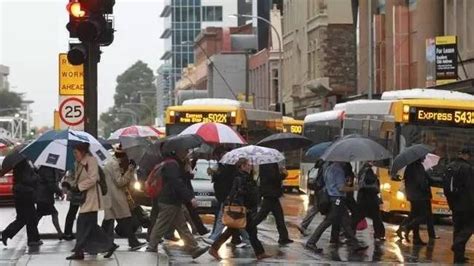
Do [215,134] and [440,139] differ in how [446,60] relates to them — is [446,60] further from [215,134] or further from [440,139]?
[215,134]

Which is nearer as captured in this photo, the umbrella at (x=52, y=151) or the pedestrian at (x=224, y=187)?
the umbrella at (x=52, y=151)

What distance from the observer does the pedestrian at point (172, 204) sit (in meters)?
16.0

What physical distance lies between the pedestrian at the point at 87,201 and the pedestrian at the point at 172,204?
42.9 inches

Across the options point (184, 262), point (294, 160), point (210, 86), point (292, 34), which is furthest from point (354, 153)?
point (210, 86)

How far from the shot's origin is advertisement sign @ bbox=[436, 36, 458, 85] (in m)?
42.2

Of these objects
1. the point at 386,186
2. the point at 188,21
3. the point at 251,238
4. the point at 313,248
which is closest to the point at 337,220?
the point at 313,248

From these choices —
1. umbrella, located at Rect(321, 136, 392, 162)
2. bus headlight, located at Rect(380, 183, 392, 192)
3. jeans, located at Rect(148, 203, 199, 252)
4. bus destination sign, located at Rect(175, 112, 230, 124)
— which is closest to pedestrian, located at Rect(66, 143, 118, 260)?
jeans, located at Rect(148, 203, 199, 252)

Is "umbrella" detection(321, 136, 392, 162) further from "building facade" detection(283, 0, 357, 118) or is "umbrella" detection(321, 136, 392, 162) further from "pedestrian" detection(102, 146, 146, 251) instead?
"building facade" detection(283, 0, 357, 118)

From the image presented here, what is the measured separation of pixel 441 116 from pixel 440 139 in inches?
21.5

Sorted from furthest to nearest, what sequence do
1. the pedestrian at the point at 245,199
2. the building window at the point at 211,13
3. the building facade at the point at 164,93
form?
1. the building window at the point at 211,13
2. the building facade at the point at 164,93
3. the pedestrian at the point at 245,199

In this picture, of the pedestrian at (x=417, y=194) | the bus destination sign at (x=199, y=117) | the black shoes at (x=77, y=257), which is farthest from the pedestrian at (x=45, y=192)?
the bus destination sign at (x=199, y=117)

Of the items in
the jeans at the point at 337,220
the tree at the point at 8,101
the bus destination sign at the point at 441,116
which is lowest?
the jeans at the point at 337,220

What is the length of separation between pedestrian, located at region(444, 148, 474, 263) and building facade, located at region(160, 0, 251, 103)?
146m

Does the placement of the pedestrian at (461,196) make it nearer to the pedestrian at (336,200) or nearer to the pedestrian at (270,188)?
the pedestrian at (336,200)
